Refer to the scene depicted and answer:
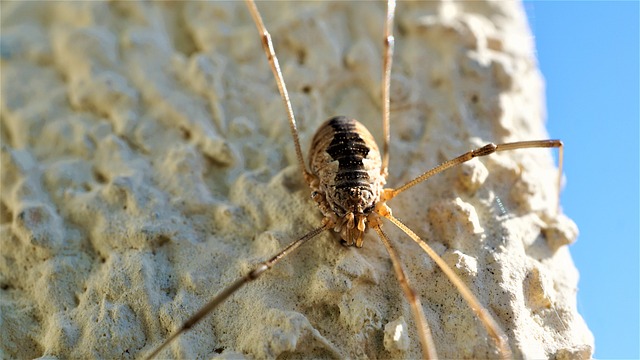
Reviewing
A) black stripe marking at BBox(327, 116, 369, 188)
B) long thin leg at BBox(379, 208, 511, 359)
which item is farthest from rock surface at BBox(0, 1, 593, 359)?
black stripe marking at BBox(327, 116, 369, 188)

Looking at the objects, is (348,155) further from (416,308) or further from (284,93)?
(416,308)

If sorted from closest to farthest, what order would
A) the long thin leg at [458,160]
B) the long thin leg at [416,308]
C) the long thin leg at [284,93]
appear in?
1. the long thin leg at [416,308]
2. the long thin leg at [458,160]
3. the long thin leg at [284,93]

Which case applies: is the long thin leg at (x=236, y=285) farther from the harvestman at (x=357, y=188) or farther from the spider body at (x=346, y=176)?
the spider body at (x=346, y=176)

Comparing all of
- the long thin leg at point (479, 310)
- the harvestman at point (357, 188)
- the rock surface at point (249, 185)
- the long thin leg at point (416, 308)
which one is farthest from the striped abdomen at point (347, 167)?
the long thin leg at point (479, 310)

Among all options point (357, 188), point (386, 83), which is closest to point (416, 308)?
point (357, 188)

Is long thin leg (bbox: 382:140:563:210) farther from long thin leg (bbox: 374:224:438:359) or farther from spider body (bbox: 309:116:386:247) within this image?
long thin leg (bbox: 374:224:438:359)

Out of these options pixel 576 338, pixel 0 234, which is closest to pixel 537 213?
pixel 576 338
